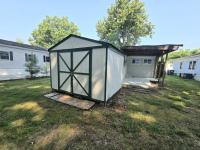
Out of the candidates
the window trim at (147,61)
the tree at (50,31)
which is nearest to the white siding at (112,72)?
the window trim at (147,61)

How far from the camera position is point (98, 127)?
3.10 meters

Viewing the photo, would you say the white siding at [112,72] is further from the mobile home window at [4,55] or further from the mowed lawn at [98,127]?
the mobile home window at [4,55]

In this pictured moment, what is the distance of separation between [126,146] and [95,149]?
0.72m

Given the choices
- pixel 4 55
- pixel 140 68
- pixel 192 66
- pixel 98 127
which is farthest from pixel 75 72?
pixel 192 66

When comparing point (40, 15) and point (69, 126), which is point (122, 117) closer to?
point (69, 126)

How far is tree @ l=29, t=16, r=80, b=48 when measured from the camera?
A: 31.5m

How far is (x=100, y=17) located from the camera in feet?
84.3

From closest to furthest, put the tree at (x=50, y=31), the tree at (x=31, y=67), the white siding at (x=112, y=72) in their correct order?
1. the white siding at (x=112, y=72)
2. the tree at (x=31, y=67)
3. the tree at (x=50, y=31)

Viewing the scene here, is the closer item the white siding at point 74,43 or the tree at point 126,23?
the white siding at point 74,43

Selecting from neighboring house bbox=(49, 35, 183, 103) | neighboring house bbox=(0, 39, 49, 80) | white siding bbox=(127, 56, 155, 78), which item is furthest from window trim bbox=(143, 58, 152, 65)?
neighboring house bbox=(0, 39, 49, 80)

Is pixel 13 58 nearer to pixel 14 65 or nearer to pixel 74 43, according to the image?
pixel 14 65

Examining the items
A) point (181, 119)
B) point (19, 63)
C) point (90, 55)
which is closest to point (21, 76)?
point (19, 63)

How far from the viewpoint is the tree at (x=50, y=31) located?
103 feet

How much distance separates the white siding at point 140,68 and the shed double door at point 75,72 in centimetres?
910
